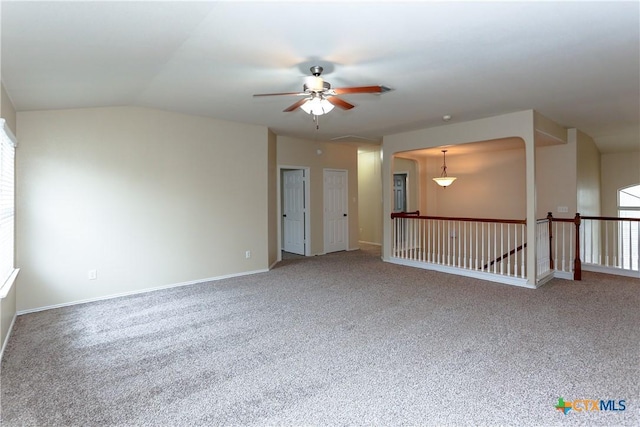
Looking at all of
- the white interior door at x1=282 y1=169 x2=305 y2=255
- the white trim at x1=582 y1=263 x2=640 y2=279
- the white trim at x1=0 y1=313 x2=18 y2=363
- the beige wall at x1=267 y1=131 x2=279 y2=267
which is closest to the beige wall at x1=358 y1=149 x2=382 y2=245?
the white interior door at x1=282 y1=169 x2=305 y2=255

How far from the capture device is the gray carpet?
1939 millimetres

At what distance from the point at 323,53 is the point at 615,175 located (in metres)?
8.67

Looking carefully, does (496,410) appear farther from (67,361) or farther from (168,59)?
(168,59)

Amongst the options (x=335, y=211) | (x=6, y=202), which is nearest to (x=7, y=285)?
(x=6, y=202)

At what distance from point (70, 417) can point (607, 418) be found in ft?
10.1

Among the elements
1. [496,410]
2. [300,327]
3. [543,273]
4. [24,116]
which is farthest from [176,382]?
[543,273]

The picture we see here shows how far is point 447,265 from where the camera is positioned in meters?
5.64

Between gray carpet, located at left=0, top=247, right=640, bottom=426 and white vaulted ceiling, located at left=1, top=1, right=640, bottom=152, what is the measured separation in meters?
2.30

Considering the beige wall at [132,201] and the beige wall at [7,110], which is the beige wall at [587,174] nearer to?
the beige wall at [132,201]

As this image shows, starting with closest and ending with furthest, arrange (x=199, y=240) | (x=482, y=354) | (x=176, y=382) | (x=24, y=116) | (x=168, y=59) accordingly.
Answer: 1. (x=176, y=382)
2. (x=482, y=354)
3. (x=168, y=59)
4. (x=24, y=116)
5. (x=199, y=240)

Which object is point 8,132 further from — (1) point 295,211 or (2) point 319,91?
(1) point 295,211

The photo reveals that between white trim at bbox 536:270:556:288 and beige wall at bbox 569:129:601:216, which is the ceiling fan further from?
beige wall at bbox 569:129:601:216

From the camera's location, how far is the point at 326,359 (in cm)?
255

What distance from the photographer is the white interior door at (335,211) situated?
738cm
